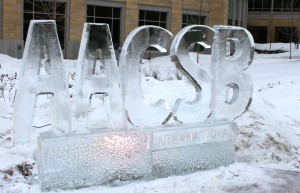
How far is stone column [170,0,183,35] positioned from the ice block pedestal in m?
25.8

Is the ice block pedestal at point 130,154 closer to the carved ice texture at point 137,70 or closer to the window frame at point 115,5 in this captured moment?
the carved ice texture at point 137,70

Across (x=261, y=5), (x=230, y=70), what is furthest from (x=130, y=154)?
(x=261, y=5)

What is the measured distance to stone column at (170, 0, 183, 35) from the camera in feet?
105

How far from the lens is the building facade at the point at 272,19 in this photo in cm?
5069

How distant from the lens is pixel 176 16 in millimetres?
32125

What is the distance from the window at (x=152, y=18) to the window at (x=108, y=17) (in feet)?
6.15

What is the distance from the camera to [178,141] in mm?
6109

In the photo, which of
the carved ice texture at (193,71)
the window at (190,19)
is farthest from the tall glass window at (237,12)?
the carved ice texture at (193,71)

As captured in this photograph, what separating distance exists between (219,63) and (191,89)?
14.2 feet

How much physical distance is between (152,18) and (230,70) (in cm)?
2499

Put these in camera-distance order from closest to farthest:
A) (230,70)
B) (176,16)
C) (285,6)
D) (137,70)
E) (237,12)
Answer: (137,70), (230,70), (176,16), (237,12), (285,6)

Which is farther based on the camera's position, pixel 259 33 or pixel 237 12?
pixel 259 33

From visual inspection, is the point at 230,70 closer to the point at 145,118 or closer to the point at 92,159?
the point at 145,118

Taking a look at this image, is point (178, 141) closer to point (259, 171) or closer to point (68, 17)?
point (259, 171)
